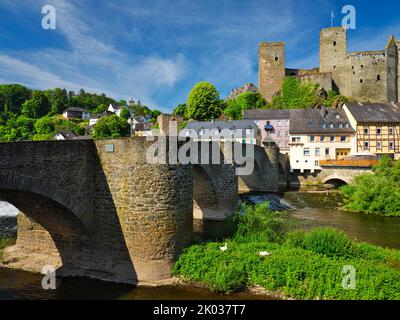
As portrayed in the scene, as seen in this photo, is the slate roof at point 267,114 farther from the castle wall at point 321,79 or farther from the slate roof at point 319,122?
the castle wall at point 321,79

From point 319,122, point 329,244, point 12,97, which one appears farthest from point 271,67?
point 12,97

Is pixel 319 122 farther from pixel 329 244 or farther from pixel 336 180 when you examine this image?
pixel 329 244

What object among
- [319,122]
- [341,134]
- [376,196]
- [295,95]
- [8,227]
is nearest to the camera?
[8,227]

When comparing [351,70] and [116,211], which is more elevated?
[351,70]

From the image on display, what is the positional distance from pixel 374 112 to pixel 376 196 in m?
23.5

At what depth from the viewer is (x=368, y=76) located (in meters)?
62.6

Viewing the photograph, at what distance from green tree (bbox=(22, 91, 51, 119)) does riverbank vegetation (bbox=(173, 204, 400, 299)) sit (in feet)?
328

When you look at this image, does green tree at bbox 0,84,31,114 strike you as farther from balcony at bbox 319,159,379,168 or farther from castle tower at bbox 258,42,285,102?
balcony at bbox 319,159,379,168

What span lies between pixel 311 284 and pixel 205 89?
58291mm

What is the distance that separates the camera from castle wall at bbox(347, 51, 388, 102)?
61844 mm

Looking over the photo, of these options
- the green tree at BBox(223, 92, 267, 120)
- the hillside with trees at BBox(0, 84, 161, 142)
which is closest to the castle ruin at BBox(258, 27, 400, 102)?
the green tree at BBox(223, 92, 267, 120)

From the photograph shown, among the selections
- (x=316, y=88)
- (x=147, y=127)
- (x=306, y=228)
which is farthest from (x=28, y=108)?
(x=306, y=228)

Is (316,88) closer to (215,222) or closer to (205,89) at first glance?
(205,89)
